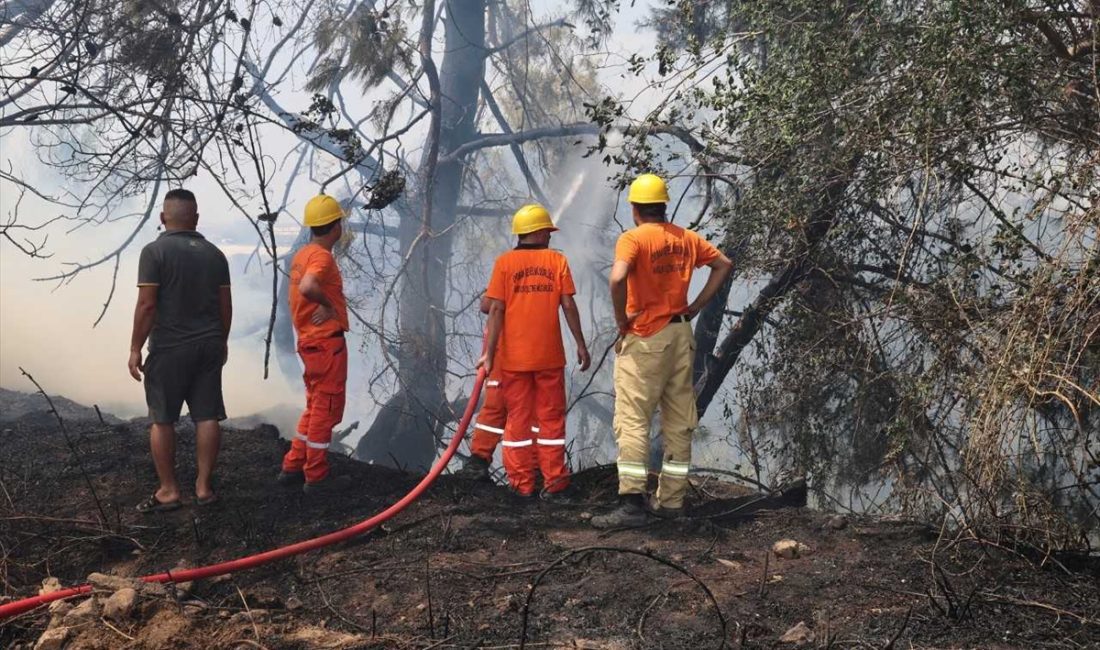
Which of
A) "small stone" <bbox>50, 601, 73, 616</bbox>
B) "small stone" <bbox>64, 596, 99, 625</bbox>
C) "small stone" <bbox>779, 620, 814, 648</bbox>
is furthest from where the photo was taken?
"small stone" <bbox>50, 601, 73, 616</bbox>

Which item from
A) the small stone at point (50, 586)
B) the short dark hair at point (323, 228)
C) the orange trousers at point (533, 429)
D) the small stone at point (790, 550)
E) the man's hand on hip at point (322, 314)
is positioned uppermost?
the short dark hair at point (323, 228)

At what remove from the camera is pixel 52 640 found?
3.65 meters

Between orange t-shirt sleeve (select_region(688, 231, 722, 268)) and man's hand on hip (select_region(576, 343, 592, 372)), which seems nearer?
orange t-shirt sleeve (select_region(688, 231, 722, 268))

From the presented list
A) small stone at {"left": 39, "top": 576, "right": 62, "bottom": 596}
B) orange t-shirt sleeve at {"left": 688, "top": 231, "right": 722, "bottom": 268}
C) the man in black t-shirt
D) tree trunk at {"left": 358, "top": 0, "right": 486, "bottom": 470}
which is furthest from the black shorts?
tree trunk at {"left": 358, "top": 0, "right": 486, "bottom": 470}

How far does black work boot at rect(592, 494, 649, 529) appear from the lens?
547cm

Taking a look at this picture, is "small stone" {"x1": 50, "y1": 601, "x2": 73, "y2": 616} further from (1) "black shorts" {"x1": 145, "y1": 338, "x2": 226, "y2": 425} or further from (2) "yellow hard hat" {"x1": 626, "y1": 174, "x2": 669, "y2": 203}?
(2) "yellow hard hat" {"x1": 626, "y1": 174, "x2": 669, "y2": 203}

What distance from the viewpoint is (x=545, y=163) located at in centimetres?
1442

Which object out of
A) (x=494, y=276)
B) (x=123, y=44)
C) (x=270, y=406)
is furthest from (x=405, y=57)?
(x=270, y=406)

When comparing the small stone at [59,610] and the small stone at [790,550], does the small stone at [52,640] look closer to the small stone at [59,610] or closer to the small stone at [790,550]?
the small stone at [59,610]

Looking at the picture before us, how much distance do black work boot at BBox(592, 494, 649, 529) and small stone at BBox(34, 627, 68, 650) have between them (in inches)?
104

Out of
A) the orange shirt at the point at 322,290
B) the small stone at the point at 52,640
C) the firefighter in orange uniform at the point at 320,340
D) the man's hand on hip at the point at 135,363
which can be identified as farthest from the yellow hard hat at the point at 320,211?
the small stone at the point at 52,640

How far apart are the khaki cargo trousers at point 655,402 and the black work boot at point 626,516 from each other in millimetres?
55

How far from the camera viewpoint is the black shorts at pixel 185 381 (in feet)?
18.2

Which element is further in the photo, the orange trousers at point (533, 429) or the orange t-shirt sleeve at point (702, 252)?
the orange trousers at point (533, 429)
